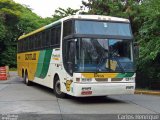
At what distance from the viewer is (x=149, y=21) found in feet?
67.9

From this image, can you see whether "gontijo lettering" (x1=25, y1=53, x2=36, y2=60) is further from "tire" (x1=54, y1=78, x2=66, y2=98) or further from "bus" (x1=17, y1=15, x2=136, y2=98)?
"bus" (x1=17, y1=15, x2=136, y2=98)

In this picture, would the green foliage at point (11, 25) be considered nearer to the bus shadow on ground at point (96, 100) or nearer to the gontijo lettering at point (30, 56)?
the gontijo lettering at point (30, 56)

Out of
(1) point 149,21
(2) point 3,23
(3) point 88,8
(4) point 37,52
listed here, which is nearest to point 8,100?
(4) point 37,52

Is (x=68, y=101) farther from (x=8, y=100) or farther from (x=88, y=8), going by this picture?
(x=88, y=8)

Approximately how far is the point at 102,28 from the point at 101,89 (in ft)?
7.88

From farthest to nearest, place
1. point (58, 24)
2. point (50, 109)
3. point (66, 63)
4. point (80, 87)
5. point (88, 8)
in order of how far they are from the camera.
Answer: point (88, 8), point (58, 24), point (66, 63), point (80, 87), point (50, 109)

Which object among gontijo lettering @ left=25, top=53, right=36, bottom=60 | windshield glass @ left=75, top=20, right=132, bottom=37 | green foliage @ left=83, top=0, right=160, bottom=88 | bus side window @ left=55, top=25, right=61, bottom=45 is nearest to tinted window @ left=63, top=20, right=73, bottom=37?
windshield glass @ left=75, top=20, right=132, bottom=37

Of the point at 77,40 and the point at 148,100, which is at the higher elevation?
the point at 77,40

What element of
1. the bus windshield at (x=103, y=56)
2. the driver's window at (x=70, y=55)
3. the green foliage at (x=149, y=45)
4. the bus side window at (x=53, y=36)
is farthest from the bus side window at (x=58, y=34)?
the green foliage at (x=149, y=45)

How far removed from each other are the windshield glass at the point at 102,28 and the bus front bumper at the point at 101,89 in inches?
77.1

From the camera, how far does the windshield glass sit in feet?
48.3

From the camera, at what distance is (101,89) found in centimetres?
1430

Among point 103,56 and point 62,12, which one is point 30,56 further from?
point 62,12

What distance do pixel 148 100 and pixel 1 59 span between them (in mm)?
36945
